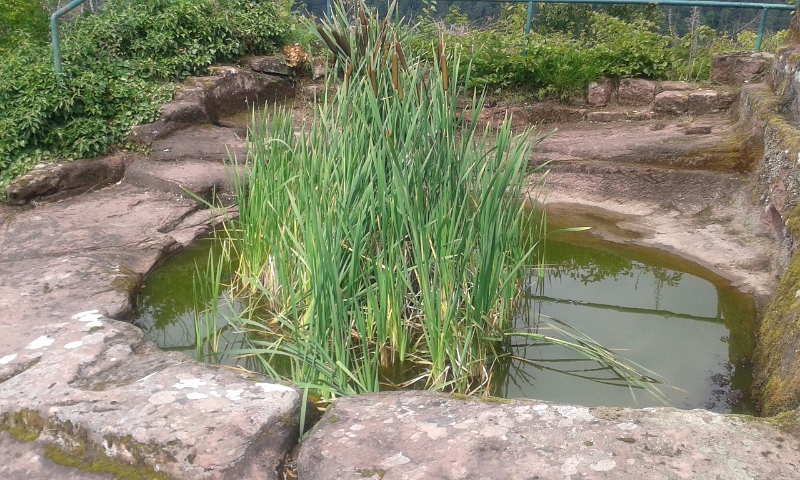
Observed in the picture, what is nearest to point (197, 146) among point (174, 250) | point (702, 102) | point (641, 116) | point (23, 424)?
point (174, 250)

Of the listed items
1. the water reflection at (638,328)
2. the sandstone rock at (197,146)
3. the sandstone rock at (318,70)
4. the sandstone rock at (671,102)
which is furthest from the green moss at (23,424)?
the sandstone rock at (671,102)

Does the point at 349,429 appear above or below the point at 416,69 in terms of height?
below

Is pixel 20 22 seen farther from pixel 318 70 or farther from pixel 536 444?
pixel 536 444

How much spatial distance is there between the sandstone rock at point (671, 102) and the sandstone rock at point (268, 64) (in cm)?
331

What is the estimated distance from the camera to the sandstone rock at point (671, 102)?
6.17 m

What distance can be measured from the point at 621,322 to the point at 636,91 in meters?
3.94

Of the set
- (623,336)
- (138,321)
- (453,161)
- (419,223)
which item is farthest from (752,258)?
(138,321)

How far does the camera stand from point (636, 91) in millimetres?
6547

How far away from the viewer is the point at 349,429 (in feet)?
6.16

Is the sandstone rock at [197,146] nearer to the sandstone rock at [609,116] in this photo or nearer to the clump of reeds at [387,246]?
the clump of reeds at [387,246]

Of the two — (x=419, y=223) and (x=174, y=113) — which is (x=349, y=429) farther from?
(x=174, y=113)

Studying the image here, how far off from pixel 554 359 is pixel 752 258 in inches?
60.8

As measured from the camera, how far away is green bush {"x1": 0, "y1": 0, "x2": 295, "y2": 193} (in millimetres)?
4700

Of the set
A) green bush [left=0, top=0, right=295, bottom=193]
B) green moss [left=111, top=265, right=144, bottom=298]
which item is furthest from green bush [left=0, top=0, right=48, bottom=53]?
green moss [left=111, top=265, right=144, bottom=298]
